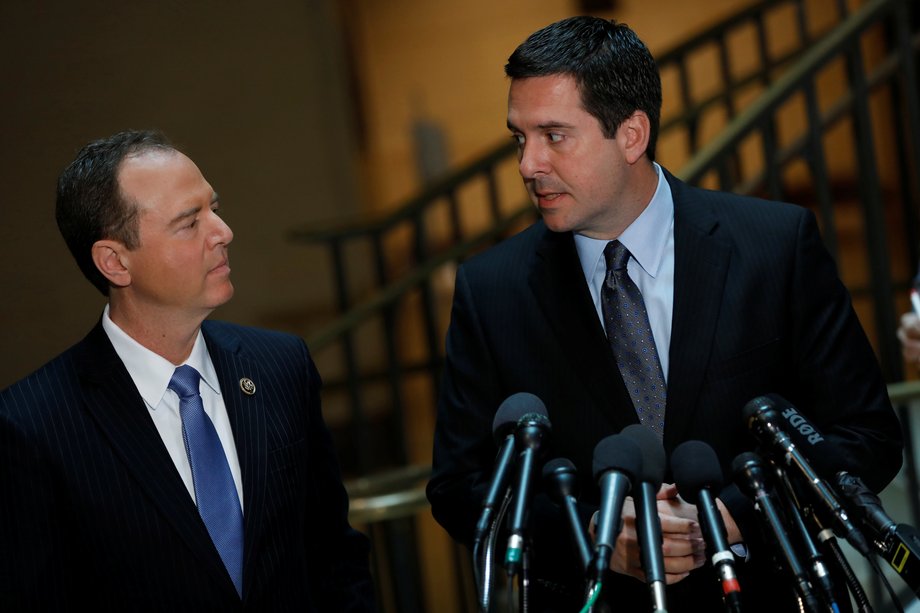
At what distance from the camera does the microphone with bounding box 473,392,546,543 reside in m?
1.66

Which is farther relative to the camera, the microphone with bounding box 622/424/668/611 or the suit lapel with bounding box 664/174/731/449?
the suit lapel with bounding box 664/174/731/449

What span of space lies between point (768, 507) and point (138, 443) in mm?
1062

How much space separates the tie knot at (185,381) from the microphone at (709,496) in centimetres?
88

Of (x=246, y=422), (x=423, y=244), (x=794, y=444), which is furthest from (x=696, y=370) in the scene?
(x=423, y=244)

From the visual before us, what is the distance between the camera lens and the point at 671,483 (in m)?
2.21

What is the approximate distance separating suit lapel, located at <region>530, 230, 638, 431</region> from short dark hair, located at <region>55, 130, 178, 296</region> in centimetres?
77

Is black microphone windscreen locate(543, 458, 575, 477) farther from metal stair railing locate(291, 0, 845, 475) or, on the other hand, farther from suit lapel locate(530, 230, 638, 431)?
metal stair railing locate(291, 0, 845, 475)

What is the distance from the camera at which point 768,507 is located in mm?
1674

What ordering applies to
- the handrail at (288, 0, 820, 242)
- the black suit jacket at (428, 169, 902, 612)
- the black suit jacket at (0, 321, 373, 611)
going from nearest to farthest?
the black suit jacket at (0, 321, 373, 611) → the black suit jacket at (428, 169, 902, 612) → the handrail at (288, 0, 820, 242)

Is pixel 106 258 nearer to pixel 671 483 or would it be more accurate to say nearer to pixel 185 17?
pixel 671 483

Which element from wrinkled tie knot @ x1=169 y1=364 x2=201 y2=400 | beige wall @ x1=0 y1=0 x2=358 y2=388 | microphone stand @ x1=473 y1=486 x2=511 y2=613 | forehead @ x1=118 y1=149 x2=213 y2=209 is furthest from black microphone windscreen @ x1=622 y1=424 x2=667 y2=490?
beige wall @ x1=0 y1=0 x2=358 y2=388

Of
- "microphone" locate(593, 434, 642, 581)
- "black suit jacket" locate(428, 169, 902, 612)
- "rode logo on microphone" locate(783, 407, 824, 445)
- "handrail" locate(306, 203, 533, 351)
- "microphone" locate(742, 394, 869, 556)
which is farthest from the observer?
"handrail" locate(306, 203, 533, 351)

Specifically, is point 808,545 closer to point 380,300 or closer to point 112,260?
point 112,260

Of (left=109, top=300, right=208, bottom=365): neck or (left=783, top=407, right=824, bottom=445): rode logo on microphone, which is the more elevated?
(left=109, top=300, right=208, bottom=365): neck
